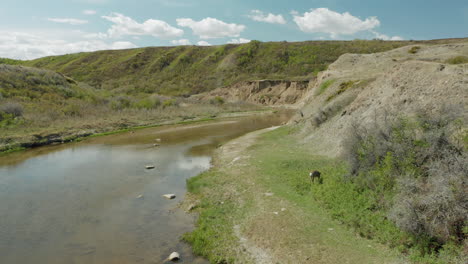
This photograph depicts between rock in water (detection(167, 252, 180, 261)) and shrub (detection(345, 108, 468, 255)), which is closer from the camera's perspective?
shrub (detection(345, 108, 468, 255))

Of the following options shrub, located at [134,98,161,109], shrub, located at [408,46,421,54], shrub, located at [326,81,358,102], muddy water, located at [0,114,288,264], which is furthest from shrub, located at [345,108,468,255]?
shrub, located at [134,98,161,109]

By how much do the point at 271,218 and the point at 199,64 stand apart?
8909cm

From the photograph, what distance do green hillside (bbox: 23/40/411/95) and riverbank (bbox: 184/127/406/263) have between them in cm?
5868

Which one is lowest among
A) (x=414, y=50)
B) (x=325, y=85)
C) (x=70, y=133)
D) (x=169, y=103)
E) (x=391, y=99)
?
(x=70, y=133)

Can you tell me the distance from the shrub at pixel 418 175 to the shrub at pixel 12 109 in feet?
105

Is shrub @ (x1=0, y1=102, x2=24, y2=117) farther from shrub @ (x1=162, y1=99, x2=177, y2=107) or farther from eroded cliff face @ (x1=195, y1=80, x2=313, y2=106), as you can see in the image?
eroded cliff face @ (x1=195, y1=80, x2=313, y2=106)

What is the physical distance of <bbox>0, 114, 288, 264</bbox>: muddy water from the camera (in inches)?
351

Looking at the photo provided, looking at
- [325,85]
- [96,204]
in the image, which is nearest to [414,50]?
[325,85]

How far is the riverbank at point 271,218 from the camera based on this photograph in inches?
305

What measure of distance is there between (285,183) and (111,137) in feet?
70.3

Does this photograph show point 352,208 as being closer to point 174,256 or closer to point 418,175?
point 418,175

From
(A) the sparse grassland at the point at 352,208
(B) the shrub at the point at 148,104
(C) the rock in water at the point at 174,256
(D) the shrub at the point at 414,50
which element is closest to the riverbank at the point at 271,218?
(A) the sparse grassland at the point at 352,208

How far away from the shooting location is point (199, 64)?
94.9 m

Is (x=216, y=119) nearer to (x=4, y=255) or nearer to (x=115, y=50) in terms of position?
(x=4, y=255)
